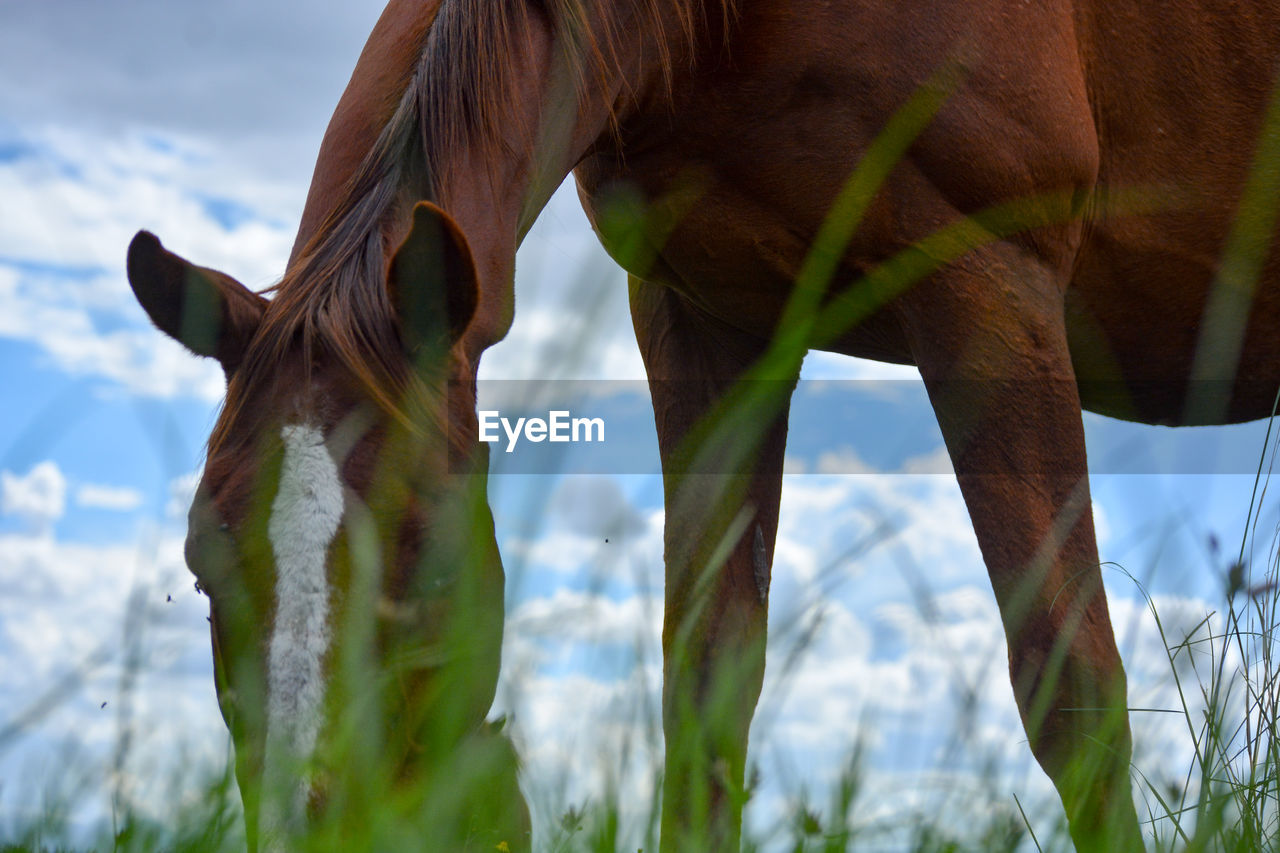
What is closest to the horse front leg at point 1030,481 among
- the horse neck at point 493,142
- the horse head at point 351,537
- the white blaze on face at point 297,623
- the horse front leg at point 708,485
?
the horse front leg at point 708,485

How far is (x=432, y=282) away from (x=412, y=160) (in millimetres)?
424

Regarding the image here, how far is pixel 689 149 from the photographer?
2807mm

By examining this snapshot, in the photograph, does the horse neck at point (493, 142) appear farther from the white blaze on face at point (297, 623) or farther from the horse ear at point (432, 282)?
the white blaze on face at point (297, 623)

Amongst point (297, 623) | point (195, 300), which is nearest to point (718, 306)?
point (195, 300)

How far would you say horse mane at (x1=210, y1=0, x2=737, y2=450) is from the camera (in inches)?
74.4

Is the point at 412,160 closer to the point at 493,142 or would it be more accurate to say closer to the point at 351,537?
the point at 493,142

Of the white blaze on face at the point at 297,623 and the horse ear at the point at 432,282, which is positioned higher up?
the horse ear at the point at 432,282

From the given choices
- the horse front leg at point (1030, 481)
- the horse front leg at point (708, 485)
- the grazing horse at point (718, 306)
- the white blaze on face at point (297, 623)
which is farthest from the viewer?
the horse front leg at point (708, 485)

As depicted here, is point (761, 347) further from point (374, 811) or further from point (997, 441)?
A: point (374, 811)

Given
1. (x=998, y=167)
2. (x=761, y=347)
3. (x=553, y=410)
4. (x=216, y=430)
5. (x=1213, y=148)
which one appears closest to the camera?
(x=553, y=410)

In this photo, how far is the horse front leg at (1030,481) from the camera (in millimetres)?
2469

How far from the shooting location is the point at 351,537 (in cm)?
168

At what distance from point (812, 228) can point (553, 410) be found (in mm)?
1280

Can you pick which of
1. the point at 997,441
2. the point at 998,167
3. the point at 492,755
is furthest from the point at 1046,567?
the point at 492,755
